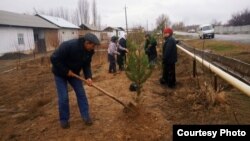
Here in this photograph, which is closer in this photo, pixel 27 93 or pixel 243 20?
pixel 27 93

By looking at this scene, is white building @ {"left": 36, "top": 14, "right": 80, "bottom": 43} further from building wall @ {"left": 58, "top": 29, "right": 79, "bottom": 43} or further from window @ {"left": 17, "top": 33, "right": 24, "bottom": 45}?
window @ {"left": 17, "top": 33, "right": 24, "bottom": 45}

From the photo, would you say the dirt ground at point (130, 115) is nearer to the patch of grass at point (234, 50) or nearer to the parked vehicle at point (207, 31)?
the patch of grass at point (234, 50)

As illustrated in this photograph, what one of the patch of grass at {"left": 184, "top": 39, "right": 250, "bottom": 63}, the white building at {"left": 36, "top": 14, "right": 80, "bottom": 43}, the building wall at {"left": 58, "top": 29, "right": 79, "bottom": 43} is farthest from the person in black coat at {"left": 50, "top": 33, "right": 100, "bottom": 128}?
the building wall at {"left": 58, "top": 29, "right": 79, "bottom": 43}

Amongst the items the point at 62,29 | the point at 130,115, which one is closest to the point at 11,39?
the point at 62,29

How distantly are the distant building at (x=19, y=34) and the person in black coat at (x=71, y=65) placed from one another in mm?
16911

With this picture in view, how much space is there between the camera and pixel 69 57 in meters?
4.56

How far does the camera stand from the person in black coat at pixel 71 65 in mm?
4449

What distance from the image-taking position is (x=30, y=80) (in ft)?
37.9

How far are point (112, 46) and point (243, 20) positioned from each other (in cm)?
5463

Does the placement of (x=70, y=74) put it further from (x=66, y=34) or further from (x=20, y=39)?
(x=66, y=34)

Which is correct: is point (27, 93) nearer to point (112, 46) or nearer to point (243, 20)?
point (112, 46)

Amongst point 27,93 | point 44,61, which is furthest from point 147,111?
point 44,61

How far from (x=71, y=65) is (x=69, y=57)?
15cm

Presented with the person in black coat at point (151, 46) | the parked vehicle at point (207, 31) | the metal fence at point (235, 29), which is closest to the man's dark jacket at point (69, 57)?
the person in black coat at point (151, 46)
